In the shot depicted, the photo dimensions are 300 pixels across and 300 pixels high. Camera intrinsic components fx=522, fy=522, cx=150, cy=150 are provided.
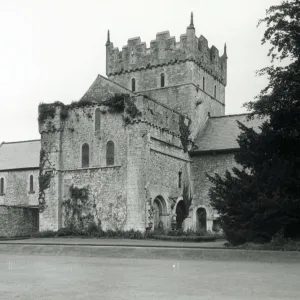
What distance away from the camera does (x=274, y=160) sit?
21.7 meters

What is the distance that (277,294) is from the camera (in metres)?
10.7

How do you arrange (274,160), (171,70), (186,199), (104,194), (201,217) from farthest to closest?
(171,70), (201,217), (186,199), (104,194), (274,160)

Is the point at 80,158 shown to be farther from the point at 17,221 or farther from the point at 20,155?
the point at 20,155

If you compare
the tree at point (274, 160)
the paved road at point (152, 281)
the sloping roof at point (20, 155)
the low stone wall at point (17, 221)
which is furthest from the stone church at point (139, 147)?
the paved road at point (152, 281)

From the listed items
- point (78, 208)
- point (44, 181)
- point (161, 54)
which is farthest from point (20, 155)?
point (161, 54)

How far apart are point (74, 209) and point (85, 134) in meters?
5.53

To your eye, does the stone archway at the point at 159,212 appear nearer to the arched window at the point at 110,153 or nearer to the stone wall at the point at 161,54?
the arched window at the point at 110,153

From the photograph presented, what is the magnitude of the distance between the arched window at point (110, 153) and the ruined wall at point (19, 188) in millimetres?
12320

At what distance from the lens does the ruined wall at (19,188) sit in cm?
4731

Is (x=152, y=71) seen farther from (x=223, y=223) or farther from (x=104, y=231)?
(x=223, y=223)

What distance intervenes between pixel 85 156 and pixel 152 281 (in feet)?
85.1

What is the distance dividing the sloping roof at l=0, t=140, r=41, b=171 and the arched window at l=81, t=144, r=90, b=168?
10.4 meters

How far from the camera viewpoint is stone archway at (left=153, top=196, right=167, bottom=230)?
123ft

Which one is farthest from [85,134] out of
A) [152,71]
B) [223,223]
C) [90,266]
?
[90,266]
